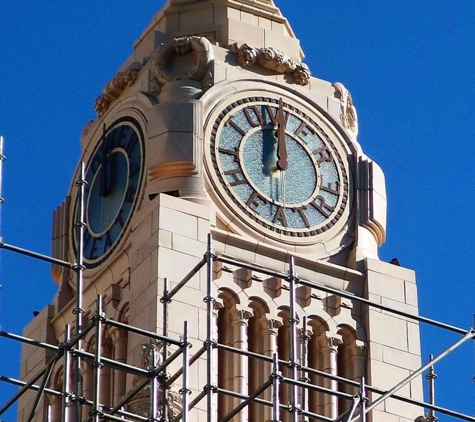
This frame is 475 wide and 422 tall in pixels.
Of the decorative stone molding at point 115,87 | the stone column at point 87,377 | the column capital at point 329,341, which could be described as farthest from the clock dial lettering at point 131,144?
the column capital at point 329,341

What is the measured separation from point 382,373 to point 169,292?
180 inches

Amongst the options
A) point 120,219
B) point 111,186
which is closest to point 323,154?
point 111,186

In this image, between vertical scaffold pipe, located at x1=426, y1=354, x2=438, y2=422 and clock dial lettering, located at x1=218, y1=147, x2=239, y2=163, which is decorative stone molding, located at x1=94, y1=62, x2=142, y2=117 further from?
vertical scaffold pipe, located at x1=426, y1=354, x2=438, y2=422

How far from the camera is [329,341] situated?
4450cm

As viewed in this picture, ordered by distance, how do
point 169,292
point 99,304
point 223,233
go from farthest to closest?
point 223,233 → point 169,292 → point 99,304

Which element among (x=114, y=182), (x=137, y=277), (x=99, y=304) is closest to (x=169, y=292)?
(x=137, y=277)

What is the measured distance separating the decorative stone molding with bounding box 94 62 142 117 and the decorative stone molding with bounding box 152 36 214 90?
0.68 meters

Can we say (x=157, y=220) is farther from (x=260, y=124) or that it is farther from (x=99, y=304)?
(x=99, y=304)

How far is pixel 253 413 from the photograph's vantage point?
43.1 meters

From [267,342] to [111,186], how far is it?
13.8 feet

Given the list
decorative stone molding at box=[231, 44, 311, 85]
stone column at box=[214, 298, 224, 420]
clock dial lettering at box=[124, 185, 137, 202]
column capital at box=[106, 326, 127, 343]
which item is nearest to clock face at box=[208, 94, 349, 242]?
decorative stone molding at box=[231, 44, 311, 85]

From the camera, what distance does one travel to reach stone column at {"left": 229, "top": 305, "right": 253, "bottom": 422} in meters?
42.8

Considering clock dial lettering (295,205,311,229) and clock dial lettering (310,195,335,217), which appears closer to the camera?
clock dial lettering (295,205,311,229)

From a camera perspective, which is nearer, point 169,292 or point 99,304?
point 99,304
